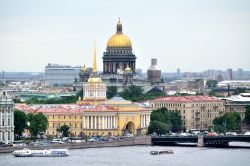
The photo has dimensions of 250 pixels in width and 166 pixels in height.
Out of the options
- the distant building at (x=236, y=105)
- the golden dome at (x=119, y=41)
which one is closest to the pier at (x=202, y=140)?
the distant building at (x=236, y=105)

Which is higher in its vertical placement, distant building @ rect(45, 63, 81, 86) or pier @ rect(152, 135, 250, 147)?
distant building @ rect(45, 63, 81, 86)

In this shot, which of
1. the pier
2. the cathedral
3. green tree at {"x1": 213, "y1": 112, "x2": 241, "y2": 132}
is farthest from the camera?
the cathedral

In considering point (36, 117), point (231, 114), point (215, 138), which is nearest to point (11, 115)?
point (36, 117)

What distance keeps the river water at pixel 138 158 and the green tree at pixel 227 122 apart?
40.7 feet

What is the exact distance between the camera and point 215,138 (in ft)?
245

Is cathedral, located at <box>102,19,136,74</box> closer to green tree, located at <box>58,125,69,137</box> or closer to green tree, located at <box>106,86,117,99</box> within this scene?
green tree, located at <box>106,86,117,99</box>

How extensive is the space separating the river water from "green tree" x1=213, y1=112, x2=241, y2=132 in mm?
12417

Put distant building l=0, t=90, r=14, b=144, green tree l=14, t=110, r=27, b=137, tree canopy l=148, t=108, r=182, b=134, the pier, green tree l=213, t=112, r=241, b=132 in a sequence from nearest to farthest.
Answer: distant building l=0, t=90, r=14, b=144, the pier, green tree l=14, t=110, r=27, b=137, tree canopy l=148, t=108, r=182, b=134, green tree l=213, t=112, r=241, b=132

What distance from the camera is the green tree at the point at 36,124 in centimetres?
7694

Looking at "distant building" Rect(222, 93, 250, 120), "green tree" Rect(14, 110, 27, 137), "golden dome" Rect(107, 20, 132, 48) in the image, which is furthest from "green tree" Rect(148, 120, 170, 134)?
"golden dome" Rect(107, 20, 132, 48)

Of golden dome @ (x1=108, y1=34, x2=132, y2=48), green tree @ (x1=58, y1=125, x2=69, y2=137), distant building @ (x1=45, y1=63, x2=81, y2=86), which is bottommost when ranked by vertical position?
green tree @ (x1=58, y1=125, x2=69, y2=137)

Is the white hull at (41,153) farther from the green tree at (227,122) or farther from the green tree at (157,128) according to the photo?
the green tree at (227,122)

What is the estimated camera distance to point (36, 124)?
77250 millimetres

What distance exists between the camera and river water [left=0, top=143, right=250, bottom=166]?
63094 millimetres
